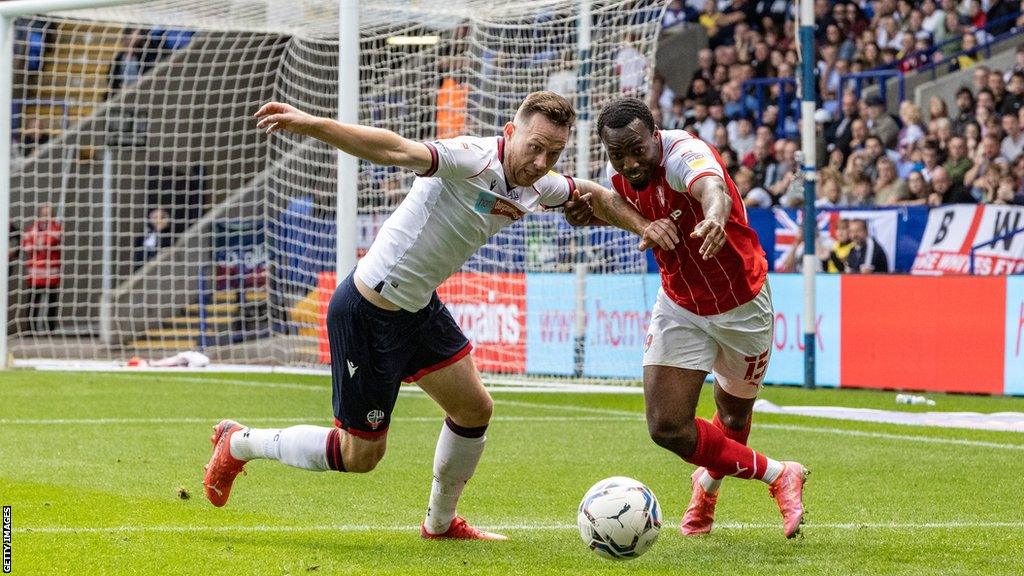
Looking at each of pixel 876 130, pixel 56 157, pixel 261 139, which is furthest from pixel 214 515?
pixel 56 157

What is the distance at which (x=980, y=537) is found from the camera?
6.61 metres

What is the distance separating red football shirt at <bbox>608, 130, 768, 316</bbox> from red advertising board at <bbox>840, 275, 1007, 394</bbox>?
7.90 meters

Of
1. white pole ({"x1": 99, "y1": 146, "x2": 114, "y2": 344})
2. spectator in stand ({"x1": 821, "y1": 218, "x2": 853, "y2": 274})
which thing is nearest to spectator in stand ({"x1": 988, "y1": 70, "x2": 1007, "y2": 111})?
spectator in stand ({"x1": 821, "y1": 218, "x2": 853, "y2": 274})

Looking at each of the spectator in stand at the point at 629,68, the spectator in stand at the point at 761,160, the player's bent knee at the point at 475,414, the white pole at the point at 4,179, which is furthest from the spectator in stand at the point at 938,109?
the player's bent knee at the point at 475,414

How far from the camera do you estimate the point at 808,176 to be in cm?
1456

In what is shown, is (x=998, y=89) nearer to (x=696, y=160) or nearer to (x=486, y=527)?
(x=696, y=160)

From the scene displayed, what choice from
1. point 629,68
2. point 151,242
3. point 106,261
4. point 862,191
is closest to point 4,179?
point 106,261

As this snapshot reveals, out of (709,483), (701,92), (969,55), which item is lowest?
(709,483)

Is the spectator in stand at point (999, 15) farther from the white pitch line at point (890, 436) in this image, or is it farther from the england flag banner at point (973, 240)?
the white pitch line at point (890, 436)

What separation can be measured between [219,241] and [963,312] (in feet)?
35.4

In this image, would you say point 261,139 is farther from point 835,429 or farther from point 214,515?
point 214,515

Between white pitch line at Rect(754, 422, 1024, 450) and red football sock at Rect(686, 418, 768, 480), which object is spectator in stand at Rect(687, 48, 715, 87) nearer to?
white pitch line at Rect(754, 422, 1024, 450)

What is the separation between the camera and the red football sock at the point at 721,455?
A: 6500mm

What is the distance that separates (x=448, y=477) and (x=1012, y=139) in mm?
12046
